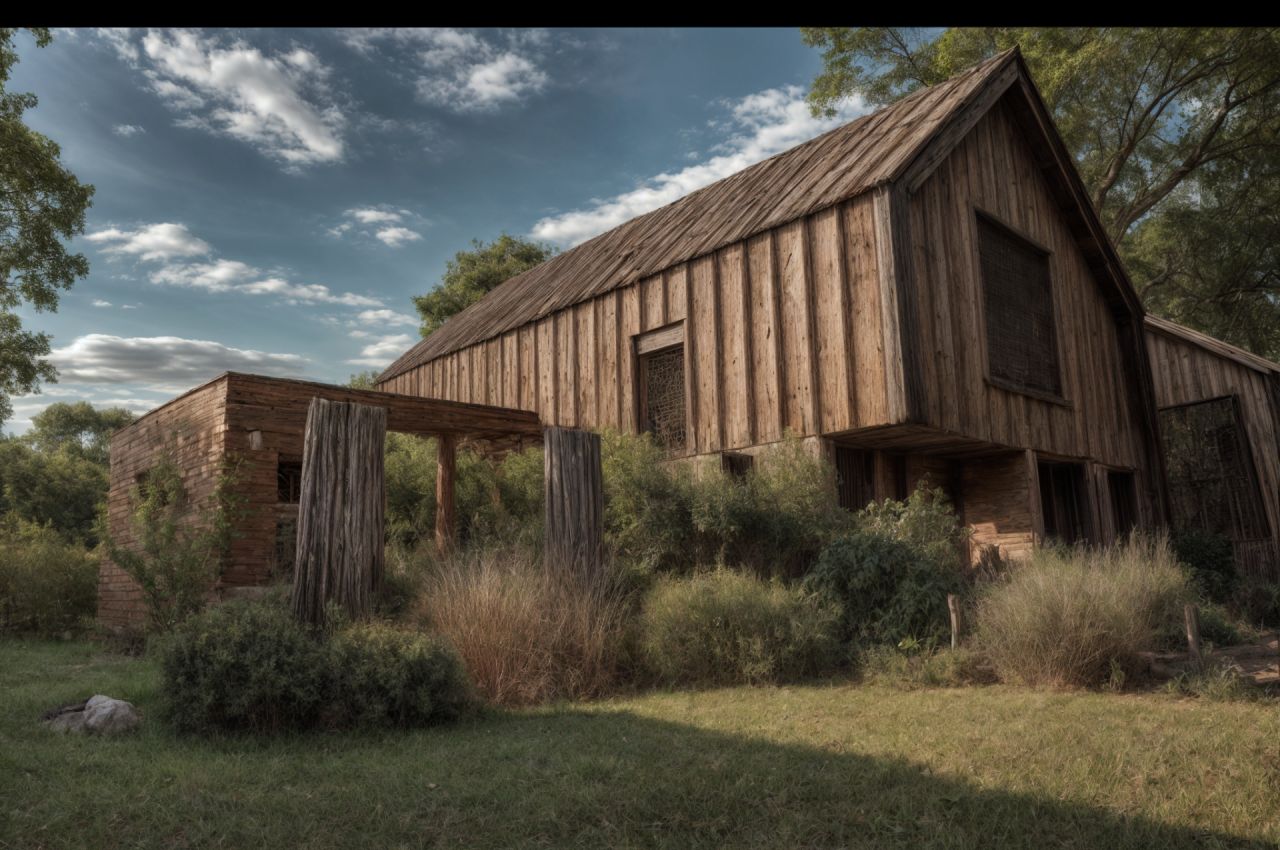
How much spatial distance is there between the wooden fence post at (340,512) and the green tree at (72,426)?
50086 mm

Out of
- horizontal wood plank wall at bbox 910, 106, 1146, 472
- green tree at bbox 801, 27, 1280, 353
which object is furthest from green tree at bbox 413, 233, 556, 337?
horizontal wood plank wall at bbox 910, 106, 1146, 472

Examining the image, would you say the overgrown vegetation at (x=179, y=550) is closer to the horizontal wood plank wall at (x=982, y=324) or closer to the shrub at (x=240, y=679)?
the shrub at (x=240, y=679)

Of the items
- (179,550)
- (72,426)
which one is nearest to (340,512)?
(179,550)

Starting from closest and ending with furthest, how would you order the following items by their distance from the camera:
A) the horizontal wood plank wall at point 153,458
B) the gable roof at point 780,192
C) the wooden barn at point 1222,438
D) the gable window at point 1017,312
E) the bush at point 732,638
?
the bush at point 732,638, the horizontal wood plank wall at point 153,458, the gable roof at point 780,192, the gable window at point 1017,312, the wooden barn at point 1222,438

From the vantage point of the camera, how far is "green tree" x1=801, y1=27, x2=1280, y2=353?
2100 centimetres

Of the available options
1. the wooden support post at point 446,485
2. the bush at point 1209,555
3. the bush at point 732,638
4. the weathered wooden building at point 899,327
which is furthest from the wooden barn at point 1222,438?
the wooden support post at point 446,485

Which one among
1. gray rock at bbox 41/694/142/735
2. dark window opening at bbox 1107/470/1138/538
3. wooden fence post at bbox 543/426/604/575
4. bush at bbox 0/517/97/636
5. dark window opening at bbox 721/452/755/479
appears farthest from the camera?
dark window opening at bbox 1107/470/1138/538

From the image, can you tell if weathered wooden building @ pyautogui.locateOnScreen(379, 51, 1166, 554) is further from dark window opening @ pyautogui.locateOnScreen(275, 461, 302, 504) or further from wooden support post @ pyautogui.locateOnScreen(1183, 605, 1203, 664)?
dark window opening @ pyautogui.locateOnScreen(275, 461, 302, 504)

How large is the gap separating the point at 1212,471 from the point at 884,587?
41.2 feet

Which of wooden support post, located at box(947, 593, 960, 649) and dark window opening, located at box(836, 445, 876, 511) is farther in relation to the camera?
dark window opening, located at box(836, 445, 876, 511)

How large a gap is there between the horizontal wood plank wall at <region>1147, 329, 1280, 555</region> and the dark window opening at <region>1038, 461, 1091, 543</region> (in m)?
3.58

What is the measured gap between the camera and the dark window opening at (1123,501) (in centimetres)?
1650

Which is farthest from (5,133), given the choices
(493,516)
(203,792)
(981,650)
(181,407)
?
(981,650)

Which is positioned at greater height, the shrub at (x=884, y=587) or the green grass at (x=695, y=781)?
the shrub at (x=884, y=587)
